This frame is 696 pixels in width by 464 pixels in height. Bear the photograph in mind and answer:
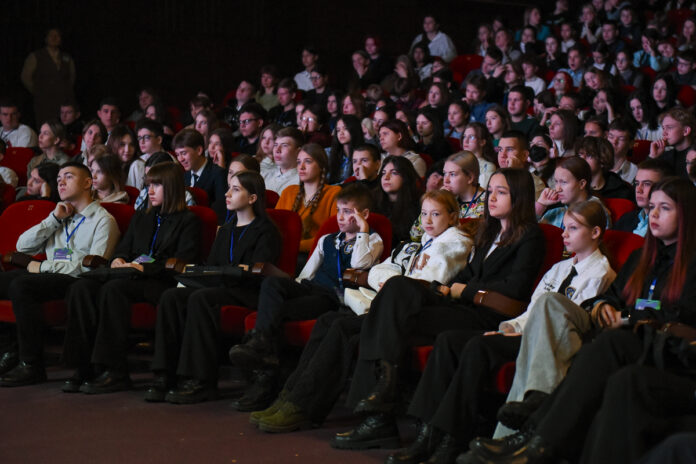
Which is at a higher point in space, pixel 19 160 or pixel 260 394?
pixel 19 160

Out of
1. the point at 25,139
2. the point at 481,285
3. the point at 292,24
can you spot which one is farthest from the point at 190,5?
the point at 481,285

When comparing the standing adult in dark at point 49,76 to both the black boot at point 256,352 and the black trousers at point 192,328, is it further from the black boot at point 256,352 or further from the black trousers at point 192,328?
the black boot at point 256,352

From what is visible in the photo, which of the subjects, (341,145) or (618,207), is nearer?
(618,207)

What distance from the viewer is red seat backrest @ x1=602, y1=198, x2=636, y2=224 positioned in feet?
13.2

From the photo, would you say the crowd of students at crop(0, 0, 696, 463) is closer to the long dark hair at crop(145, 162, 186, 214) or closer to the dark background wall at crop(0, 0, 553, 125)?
the long dark hair at crop(145, 162, 186, 214)

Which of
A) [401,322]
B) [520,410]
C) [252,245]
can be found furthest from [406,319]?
[252,245]

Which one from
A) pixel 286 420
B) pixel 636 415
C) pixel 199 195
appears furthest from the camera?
pixel 199 195

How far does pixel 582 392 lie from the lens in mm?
2268

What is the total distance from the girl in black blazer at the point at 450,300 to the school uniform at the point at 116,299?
1.23 meters

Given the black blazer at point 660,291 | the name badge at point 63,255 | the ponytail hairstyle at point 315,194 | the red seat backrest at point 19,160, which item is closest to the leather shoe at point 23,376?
the name badge at point 63,255

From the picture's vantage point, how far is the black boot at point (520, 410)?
2.47 m

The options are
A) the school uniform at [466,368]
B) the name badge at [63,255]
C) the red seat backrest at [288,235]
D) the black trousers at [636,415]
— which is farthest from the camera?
the name badge at [63,255]

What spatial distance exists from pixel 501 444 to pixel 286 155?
311 cm

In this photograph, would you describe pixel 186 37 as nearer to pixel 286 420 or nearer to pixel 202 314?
pixel 202 314
